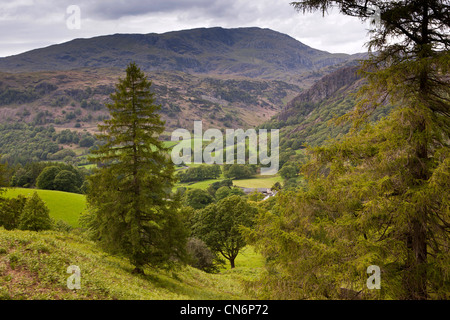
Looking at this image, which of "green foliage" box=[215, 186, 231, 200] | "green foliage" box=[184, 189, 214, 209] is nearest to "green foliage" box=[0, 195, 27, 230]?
"green foliage" box=[184, 189, 214, 209]

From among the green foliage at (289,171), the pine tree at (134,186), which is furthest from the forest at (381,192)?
the green foliage at (289,171)

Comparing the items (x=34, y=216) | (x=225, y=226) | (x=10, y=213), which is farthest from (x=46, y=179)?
(x=225, y=226)

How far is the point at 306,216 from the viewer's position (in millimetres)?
10000

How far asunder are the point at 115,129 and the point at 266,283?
12566mm

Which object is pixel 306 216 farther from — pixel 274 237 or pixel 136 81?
pixel 136 81

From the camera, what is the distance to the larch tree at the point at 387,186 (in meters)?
8.06

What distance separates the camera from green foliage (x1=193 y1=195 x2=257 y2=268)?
39263 mm

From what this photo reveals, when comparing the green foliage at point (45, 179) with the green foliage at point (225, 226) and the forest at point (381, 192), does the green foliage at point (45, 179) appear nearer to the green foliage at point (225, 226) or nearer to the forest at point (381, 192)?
the green foliage at point (225, 226)

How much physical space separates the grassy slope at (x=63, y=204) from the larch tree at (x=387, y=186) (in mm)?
50838

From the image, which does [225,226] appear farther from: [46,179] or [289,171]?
[289,171]

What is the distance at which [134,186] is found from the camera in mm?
17422

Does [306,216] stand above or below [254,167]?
above

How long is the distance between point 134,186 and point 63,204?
49881 mm
